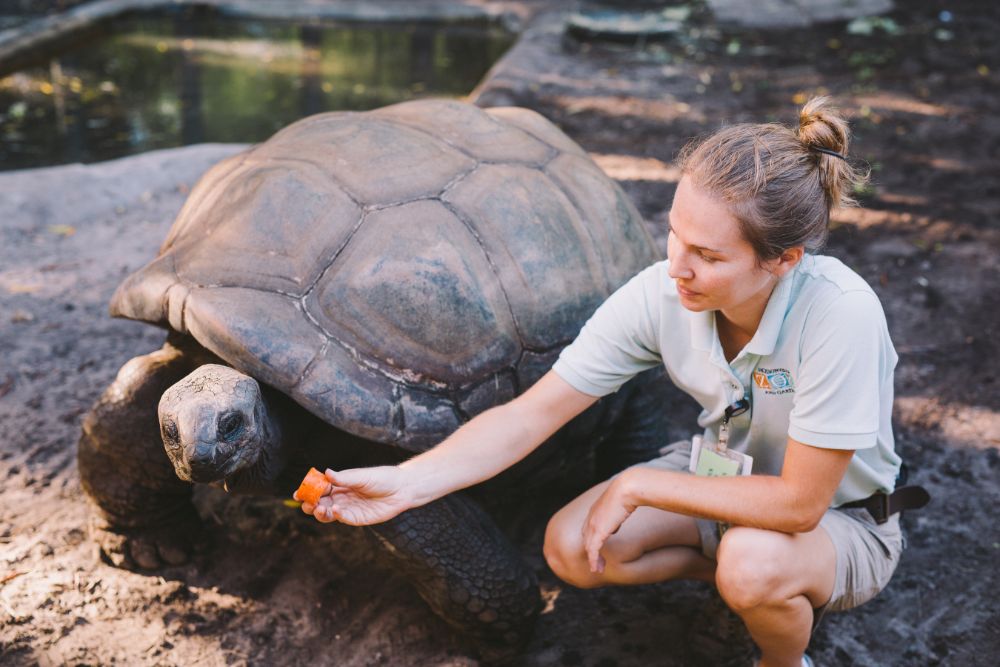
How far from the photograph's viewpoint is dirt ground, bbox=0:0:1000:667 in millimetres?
2334

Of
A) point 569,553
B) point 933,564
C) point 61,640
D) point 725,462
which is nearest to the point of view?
point 725,462

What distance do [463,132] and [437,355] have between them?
0.79 meters

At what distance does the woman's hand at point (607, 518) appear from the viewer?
1936 mm

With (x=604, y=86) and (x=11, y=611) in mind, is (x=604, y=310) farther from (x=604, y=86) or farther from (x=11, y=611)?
(x=604, y=86)

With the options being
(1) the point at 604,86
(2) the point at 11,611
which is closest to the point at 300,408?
(2) the point at 11,611

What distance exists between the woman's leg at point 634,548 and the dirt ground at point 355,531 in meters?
0.21

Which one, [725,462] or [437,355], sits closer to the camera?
[725,462]

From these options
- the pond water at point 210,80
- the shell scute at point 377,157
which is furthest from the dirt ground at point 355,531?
the pond water at point 210,80

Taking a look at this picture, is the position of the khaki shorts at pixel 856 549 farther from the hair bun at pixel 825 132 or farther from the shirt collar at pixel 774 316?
the hair bun at pixel 825 132

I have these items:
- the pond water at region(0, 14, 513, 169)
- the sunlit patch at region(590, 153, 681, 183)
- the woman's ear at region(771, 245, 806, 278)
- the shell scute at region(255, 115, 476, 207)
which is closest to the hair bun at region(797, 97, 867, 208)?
the woman's ear at region(771, 245, 806, 278)

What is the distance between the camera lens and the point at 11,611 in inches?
93.4

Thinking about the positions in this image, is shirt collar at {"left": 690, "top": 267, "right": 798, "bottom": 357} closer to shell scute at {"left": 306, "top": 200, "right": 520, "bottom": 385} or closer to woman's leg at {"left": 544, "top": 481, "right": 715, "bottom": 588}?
woman's leg at {"left": 544, "top": 481, "right": 715, "bottom": 588}

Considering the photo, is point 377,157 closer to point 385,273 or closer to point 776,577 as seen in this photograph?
point 385,273

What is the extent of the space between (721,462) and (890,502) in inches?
16.2
